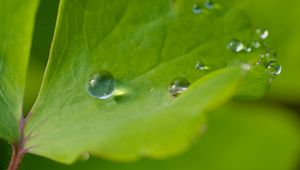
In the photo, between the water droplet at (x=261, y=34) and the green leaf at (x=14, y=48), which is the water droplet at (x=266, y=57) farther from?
the green leaf at (x=14, y=48)

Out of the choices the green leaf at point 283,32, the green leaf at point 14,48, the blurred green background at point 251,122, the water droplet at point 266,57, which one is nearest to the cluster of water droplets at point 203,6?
the water droplet at point 266,57

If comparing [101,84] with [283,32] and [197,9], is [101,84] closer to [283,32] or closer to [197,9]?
[197,9]

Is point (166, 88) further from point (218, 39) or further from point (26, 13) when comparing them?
point (26, 13)

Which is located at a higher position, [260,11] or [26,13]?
[26,13]

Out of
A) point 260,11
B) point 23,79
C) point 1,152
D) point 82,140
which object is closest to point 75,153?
point 82,140

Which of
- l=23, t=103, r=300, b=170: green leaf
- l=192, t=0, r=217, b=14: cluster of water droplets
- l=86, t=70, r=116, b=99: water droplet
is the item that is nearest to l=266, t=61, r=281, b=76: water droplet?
l=192, t=0, r=217, b=14: cluster of water droplets
